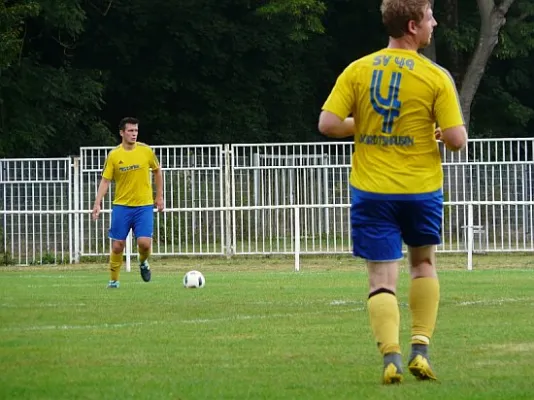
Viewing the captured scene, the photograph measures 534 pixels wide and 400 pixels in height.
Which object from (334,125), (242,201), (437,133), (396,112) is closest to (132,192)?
(242,201)

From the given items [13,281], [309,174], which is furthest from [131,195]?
[309,174]

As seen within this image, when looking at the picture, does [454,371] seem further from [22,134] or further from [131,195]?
[22,134]

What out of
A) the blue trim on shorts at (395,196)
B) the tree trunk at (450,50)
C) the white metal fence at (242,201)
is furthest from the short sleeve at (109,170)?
the tree trunk at (450,50)

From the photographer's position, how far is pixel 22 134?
37000mm

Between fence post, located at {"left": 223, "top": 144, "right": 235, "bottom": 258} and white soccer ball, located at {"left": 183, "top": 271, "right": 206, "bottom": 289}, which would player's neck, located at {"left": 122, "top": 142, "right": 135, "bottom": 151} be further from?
fence post, located at {"left": 223, "top": 144, "right": 235, "bottom": 258}

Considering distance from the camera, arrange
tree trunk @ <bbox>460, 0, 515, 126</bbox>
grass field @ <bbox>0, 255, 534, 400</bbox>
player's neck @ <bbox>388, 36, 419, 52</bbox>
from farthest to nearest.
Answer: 1. tree trunk @ <bbox>460, 0, 515, 126</bbox>
2. player's neck @ <bbox>388, 36, 419, 52</bbox>
3. grass field @ <bbox>0, 255, 534, 400</bbox>

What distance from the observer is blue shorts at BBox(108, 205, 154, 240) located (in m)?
19.6

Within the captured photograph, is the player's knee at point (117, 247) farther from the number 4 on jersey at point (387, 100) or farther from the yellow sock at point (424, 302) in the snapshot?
the number 4 on jersey at point (387, 100)

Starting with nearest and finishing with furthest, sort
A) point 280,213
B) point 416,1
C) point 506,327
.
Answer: point 416,1 < point 506,327 < point 280,213

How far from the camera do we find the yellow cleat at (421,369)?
8117mm

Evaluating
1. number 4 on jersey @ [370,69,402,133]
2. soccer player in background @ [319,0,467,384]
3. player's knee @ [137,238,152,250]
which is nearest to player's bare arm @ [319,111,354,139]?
soccer player in background @ [319,0,467,384]

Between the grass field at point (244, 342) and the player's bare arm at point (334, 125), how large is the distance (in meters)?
1.35

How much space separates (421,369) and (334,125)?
1.39m

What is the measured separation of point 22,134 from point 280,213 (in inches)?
408
